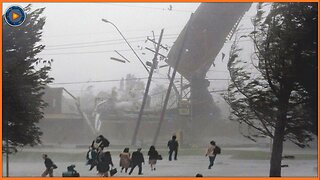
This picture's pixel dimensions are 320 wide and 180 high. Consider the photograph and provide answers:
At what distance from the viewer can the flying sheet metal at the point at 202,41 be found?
37.0 feet

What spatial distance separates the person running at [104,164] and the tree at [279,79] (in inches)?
142

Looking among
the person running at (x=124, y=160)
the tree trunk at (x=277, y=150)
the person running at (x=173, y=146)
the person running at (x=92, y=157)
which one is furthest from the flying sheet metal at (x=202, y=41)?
the person running at (x=92, y=157)

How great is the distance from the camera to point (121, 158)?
1066cm

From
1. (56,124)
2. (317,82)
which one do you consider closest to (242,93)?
(317,82)

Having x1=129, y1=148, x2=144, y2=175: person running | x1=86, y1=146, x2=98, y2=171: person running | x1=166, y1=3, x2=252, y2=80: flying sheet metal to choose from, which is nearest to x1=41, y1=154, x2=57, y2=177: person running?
x1=86, y1=146, x2=98, y2=171: person running

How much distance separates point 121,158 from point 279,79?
4.59 meters

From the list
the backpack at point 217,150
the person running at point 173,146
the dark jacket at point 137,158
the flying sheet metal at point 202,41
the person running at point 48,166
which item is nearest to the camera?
the person running at point 48,166

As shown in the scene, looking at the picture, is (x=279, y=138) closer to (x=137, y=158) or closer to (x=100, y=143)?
(x=137, y=158)

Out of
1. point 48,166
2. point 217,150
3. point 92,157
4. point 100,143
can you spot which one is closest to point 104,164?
point 92,157

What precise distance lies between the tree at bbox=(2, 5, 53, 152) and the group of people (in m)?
0.99

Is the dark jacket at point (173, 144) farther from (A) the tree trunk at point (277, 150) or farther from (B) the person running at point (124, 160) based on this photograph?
(A) the tree trunk at point (277, 150)

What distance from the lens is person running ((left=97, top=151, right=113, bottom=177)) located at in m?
10.4

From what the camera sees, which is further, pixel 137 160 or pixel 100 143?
pixel 100 143

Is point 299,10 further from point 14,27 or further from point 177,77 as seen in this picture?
point 14,27
